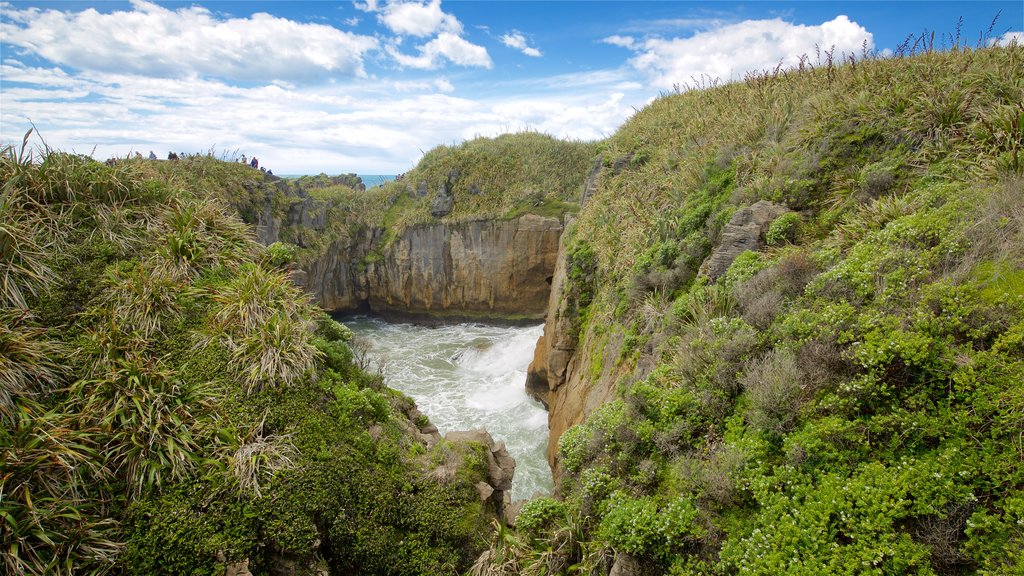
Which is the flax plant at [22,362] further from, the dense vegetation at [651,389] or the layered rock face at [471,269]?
the layered rock face at [471,269]

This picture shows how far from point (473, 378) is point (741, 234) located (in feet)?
46.7

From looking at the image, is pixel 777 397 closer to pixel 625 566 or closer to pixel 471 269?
pixel 625 566

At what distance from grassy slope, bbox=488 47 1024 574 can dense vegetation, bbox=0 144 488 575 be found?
1.86m

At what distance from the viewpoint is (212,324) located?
6586 mm

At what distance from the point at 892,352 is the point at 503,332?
22.0m

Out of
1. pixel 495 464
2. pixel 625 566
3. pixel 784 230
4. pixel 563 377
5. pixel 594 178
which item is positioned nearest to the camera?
pixel 625 566

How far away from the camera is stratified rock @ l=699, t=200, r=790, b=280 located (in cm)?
702

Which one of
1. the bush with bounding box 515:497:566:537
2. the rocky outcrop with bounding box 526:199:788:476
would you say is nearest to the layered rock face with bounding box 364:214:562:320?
the rocky outcrop with bounding box 526:199:788:476

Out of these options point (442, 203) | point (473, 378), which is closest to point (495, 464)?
point (473, 378)

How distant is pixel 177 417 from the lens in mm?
5406

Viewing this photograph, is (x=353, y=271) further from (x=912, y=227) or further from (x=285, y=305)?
(x=912, y=227)

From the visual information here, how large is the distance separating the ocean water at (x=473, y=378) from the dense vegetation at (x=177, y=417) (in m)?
3.86

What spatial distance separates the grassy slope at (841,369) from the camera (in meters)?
3.20

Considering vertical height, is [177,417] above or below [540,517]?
above
